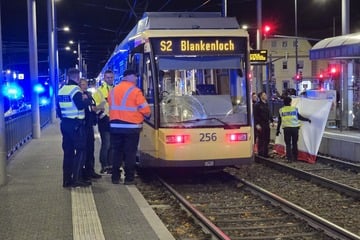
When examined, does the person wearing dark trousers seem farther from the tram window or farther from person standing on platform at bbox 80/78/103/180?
the tram window

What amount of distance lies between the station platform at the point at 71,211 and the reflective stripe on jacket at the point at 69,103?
1227 millimetres

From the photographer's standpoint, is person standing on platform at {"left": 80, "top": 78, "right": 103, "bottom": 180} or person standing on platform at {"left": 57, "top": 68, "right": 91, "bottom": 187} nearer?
person standing on platform at {"left": 57, "top": 68, "right": 91, "bottom": 187}

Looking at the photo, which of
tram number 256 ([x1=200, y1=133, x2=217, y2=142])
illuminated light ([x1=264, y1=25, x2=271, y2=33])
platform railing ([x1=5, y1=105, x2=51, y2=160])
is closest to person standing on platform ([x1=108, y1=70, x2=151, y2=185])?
tram number 256 ([x1=200, y1=133, x2=217, y2=142])

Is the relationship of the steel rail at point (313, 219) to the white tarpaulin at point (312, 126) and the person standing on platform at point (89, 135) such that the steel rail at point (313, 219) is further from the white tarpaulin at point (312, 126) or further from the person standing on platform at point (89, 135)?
the white tarpaulin at point (312, 126)

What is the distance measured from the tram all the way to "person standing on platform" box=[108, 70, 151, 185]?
84 cm

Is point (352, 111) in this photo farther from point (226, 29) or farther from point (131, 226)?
point (131, 226)

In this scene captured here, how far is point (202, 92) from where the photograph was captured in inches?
488

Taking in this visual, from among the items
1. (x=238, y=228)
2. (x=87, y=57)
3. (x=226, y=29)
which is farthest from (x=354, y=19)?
(x=238, y=228)

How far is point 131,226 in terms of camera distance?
802cm

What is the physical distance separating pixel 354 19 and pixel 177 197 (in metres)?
62.4

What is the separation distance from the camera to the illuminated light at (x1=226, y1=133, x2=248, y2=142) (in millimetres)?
12305

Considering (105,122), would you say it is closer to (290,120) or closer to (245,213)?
(245,213)

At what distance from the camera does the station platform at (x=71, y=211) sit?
25.0ft

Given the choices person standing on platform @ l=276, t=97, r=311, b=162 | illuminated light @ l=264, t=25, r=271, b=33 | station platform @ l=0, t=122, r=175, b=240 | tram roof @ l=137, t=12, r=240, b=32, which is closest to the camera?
station platform @ l=0, t=122, r=175, b=240
